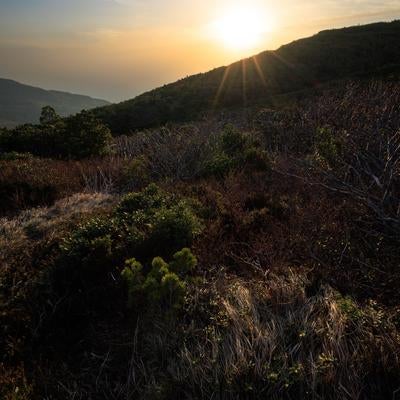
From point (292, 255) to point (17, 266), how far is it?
3.69 m

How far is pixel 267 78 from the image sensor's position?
34594mm

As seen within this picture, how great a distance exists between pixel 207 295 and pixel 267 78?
33.9m

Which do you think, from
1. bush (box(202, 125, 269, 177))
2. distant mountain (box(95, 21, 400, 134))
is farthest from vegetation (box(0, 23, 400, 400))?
distant mountain (box(95, 21, 400, 134))

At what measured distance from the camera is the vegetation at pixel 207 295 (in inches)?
114

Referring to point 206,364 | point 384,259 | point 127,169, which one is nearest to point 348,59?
point 127,169

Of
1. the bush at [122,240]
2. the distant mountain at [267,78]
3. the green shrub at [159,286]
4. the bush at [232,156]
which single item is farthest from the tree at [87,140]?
the distant mountain at [267,78]

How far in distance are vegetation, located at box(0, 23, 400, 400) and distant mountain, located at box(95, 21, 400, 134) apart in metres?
21.6

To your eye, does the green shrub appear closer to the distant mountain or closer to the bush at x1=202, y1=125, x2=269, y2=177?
the bush at x1=202, y1=125, x2=269, y2=177

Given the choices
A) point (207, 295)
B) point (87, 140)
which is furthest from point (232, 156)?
point (207, 295)

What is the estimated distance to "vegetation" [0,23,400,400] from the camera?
291cm

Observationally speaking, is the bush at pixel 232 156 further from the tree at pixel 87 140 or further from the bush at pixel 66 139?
the bush at pixel 66 139

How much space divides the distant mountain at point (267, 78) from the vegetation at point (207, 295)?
71.0ft

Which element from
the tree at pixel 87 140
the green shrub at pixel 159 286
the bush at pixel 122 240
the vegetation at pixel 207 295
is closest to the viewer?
→ the vegetation at pixel 207 295

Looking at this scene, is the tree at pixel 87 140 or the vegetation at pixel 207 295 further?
the tree at pixel 87 140
